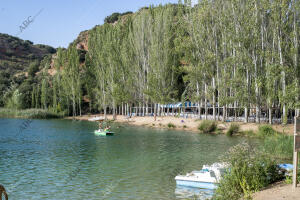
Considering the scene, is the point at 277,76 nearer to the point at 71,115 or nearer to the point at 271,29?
the point at 271,29

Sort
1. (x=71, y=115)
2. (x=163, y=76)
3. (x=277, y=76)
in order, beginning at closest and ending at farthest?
(x=277, y=76) → (x=163, y=76) → (x=71, y=115)

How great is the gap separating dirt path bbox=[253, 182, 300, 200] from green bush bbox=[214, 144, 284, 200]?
289mm

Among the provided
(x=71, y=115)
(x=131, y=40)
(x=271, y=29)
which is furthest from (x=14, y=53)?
(x=271, y=29)

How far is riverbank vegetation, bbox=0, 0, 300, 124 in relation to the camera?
39469 mm

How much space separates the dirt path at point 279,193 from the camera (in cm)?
989

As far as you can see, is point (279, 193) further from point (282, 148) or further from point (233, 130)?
point (233, 130)

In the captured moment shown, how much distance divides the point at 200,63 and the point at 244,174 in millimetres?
38822

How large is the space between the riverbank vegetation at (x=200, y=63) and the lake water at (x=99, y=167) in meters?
14.8

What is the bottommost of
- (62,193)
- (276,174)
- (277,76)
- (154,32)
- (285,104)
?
(62,193)

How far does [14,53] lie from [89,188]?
13703 cm

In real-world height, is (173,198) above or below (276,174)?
below

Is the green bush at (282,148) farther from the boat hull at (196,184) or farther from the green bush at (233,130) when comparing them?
the green bush at (233,130)

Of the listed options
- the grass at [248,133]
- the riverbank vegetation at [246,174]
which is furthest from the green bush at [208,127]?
the riverbank vegetation at [246,174]

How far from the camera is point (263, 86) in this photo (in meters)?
41.1
